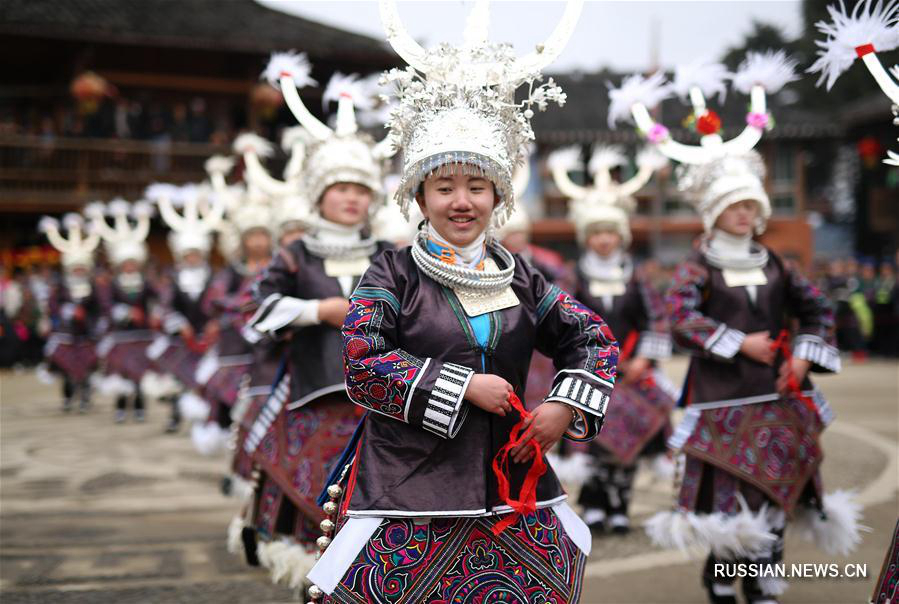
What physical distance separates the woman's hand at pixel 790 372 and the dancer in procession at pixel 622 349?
145 centimetres

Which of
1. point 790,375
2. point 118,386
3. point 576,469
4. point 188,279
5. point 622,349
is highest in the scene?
point 790,375

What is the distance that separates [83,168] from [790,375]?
58.3ft

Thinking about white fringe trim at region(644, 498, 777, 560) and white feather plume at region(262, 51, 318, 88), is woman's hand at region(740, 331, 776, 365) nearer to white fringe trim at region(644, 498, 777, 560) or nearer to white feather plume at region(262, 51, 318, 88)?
white fringe trim at region(644, 498, 777, 560)

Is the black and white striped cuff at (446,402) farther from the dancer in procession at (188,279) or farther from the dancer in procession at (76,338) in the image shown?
the dancer in procession at (76,338)

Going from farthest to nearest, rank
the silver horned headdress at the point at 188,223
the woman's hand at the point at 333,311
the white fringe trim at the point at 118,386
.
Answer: the white fringe trim at the point at 118,386, the silver horned headdress at the point at 188,223, the woman's hand at the point at 333,311

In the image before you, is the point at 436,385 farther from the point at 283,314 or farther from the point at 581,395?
the point at 283,314

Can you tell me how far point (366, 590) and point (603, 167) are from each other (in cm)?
548

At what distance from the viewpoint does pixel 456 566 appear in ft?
8.98

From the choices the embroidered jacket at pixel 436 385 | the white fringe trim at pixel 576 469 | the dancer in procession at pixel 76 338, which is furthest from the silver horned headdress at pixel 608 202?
the dancer in procession at pixel 76 338

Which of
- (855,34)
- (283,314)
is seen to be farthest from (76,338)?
(855,34)

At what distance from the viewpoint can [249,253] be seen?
7.66 metres

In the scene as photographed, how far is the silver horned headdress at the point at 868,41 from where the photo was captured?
10.3ft

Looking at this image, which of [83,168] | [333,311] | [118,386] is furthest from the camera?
[83,168]

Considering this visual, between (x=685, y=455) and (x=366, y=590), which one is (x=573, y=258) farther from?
(x=366, y=590)
